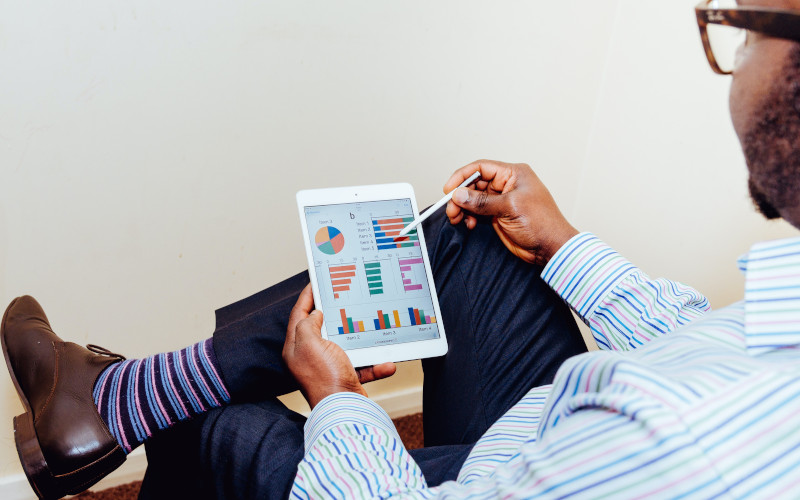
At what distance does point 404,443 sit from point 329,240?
68cm

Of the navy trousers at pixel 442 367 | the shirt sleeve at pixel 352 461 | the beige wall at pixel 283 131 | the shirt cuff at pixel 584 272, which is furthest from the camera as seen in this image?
the beige wall at pixel 283 131

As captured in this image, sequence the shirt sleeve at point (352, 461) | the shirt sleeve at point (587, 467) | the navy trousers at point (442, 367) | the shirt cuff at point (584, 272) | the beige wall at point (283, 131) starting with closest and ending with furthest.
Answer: the shirt sleeve at point (587, 467) → the shirt sleeve at point (352, 461) → the navy trousers at point (442, 367) → the shirt cuff at point (584, 272) → the beige wall at point (283, 131)

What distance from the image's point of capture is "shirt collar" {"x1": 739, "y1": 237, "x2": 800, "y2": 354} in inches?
18.0

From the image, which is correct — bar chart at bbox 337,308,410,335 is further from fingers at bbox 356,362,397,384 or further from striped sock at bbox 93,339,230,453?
striped sock at bbox 93,339,230,453

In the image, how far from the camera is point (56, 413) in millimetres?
791

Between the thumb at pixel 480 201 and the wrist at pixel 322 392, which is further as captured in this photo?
the thumb at pixel 480 201

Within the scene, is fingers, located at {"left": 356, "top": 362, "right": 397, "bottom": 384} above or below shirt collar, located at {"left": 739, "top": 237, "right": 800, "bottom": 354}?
below

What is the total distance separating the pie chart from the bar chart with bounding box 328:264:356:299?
0.08 ft

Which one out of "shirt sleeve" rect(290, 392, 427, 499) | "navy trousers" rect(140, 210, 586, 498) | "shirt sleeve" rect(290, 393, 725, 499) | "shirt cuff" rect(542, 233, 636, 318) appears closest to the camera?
"shirt sleeve" rect(290, 393, 725, 499)

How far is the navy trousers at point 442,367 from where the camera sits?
0.73 metres

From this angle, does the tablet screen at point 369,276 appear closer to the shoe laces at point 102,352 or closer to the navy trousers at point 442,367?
the navy trousers at point 442,367

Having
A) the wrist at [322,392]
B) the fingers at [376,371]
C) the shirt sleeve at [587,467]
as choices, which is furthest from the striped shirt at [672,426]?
the fingers at [376,371]

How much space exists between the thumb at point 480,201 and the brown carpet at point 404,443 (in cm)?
66

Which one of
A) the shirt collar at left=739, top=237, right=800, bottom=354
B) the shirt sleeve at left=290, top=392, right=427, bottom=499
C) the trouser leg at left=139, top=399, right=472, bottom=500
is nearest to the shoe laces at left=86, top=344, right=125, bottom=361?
the trouser leg at left=139, top=399, right=472, bottom=500
